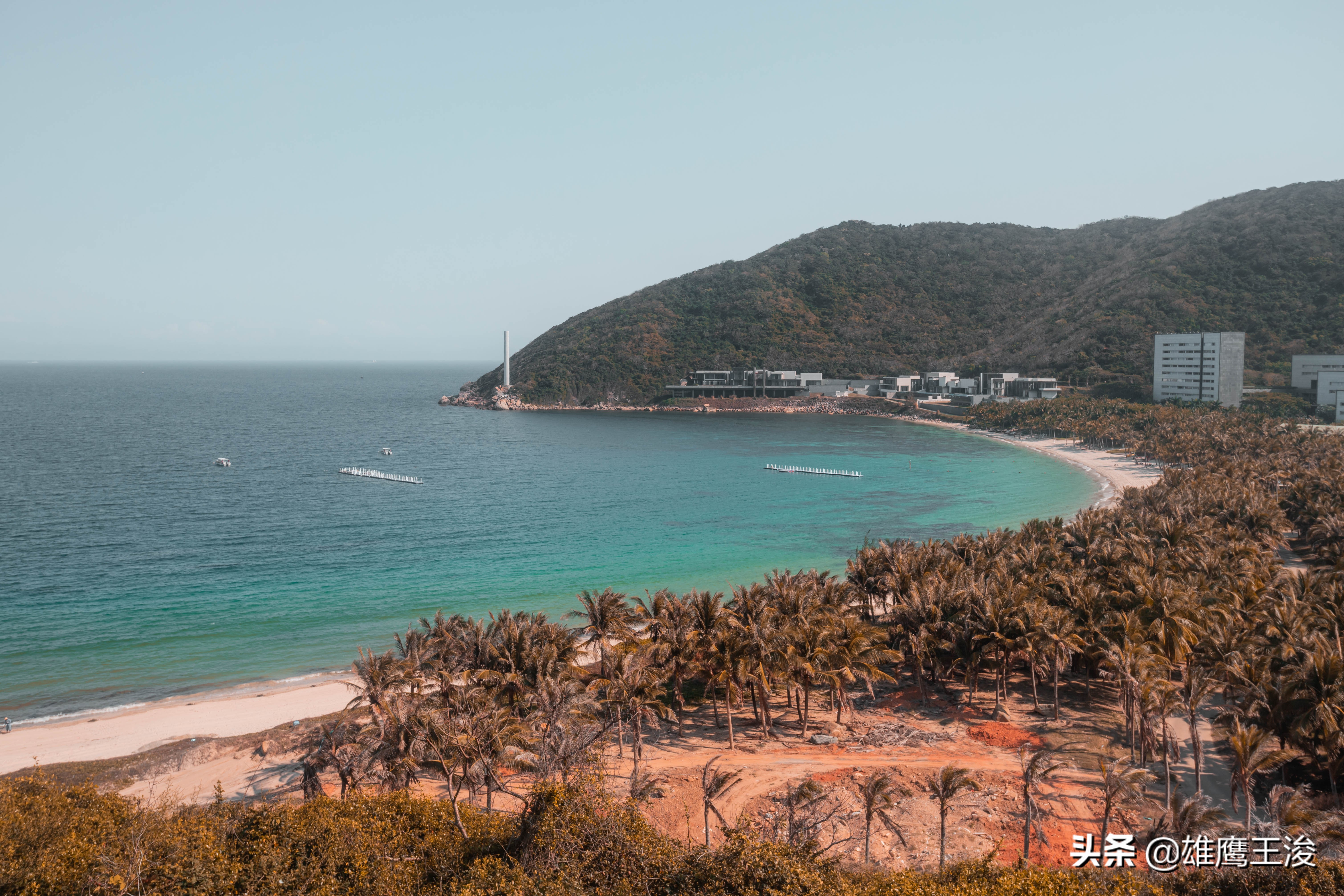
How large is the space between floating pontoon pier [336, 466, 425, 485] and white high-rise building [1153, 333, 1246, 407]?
146758 mm

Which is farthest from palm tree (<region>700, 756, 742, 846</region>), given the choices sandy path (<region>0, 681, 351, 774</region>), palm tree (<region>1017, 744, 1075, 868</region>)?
sandy path (<region>0, 681, 351, 774</region>)

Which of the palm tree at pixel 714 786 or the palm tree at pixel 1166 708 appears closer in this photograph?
the palm tree at pixel 714 786

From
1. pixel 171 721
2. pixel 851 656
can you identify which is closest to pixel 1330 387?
pixel 851 656

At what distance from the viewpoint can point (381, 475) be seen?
106812 millimetres

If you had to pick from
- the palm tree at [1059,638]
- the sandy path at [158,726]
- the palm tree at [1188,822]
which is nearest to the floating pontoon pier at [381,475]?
the sandy path at [158,726]

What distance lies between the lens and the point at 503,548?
6906cm

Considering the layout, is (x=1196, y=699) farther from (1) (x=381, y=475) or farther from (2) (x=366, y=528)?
(1) (x=381, y=475)

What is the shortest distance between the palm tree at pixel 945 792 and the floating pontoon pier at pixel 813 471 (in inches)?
3290

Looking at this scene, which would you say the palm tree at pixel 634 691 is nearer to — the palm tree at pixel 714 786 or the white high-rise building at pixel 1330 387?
the palm tree at pixel 714 786

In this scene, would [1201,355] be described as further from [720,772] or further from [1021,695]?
[720,772]

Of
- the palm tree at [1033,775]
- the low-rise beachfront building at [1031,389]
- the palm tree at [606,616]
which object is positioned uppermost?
the low-rise beachfront building at [1031,389]

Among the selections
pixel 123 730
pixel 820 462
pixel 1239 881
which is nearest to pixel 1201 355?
pixel 820 462

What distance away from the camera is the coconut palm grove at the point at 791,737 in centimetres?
1681

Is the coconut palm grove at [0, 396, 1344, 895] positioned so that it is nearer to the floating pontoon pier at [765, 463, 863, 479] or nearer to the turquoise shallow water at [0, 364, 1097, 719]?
the turquoise shallow water at [0, 364, 1097, 719]
